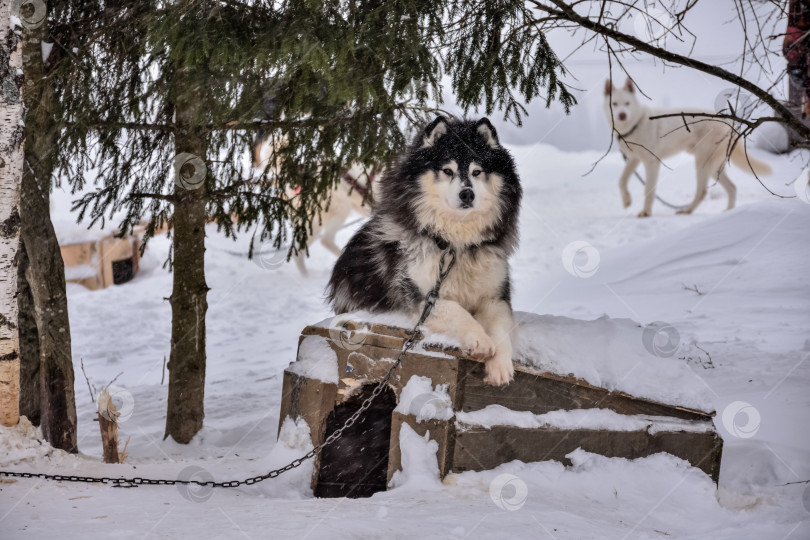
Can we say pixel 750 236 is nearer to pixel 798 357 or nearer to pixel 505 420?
pixel 798 357

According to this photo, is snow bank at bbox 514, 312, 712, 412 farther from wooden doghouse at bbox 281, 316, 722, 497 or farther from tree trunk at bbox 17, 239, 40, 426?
tree trunk at bbox 17, 239, 40, 426

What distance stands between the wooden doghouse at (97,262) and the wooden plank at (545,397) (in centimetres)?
770

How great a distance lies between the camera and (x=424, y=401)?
3229mm

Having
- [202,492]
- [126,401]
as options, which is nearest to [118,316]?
[126,401]

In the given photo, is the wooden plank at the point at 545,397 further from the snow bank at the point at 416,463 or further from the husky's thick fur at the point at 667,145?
the husky's thick fur at the point at 667,145

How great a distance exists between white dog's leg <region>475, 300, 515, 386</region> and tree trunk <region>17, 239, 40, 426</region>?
113 inches

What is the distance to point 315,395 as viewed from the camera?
3629 mm

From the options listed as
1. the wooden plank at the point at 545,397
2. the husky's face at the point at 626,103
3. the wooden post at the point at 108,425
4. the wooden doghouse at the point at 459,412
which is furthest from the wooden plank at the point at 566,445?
the husky's face at the point at 626,103

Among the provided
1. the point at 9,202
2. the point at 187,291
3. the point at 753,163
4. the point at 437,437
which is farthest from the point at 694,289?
the point at 9,202

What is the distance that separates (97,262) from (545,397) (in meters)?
8.14

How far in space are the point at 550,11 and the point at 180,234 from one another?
2856 millimetres

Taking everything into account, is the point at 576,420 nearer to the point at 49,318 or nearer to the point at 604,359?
the point at 604,359

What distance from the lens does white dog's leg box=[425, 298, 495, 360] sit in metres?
3.17

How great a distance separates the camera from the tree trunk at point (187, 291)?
4.64 metres
